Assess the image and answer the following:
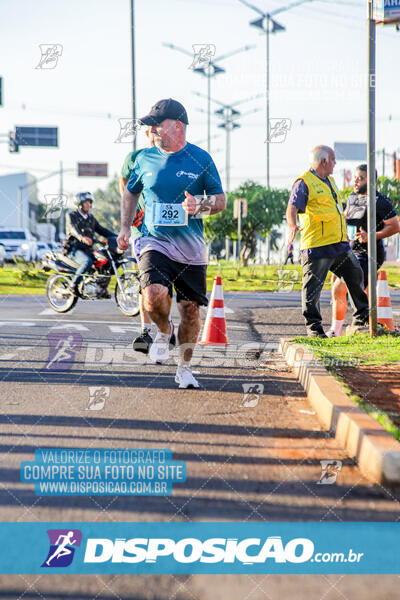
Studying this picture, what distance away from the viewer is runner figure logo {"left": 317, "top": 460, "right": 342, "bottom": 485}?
3.38 meters

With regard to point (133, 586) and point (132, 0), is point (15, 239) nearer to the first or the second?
point (132, 0)

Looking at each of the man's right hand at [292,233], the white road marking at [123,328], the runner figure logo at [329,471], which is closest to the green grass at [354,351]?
the runner figure logo at [329,471]

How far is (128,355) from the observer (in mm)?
7250

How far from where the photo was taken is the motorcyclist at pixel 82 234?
1137cm

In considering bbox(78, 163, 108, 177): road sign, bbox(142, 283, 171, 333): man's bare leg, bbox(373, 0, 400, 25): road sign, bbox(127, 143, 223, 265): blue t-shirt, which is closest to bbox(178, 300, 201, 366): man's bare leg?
bbox(142, 283, 171, 333): man's bare leg

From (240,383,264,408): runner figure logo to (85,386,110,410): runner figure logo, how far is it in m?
0.91

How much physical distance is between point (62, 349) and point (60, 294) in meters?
4.42

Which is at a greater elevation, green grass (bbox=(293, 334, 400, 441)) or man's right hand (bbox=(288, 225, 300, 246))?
man's right hand (bbox=(288, 225, 300, 246))

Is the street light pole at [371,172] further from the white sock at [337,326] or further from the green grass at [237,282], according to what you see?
the green grass at [237,282]

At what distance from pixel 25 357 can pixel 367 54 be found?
4.27 meters

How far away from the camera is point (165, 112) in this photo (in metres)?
5.34

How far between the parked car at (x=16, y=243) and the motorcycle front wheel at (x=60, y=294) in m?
21.9

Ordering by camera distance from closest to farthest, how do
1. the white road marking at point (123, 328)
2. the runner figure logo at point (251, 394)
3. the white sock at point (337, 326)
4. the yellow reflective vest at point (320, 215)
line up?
1. the runner figure logo at point (251, 394)
2. the yellow reflective vest at point (320, 215)
3. the white sock at point (337, 326)
4. the white road marking at point (123, 328)

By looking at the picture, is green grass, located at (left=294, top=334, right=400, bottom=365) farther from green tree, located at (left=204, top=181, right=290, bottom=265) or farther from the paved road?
green tree, located at (left=204, top=181, right=290, bottom=265)
